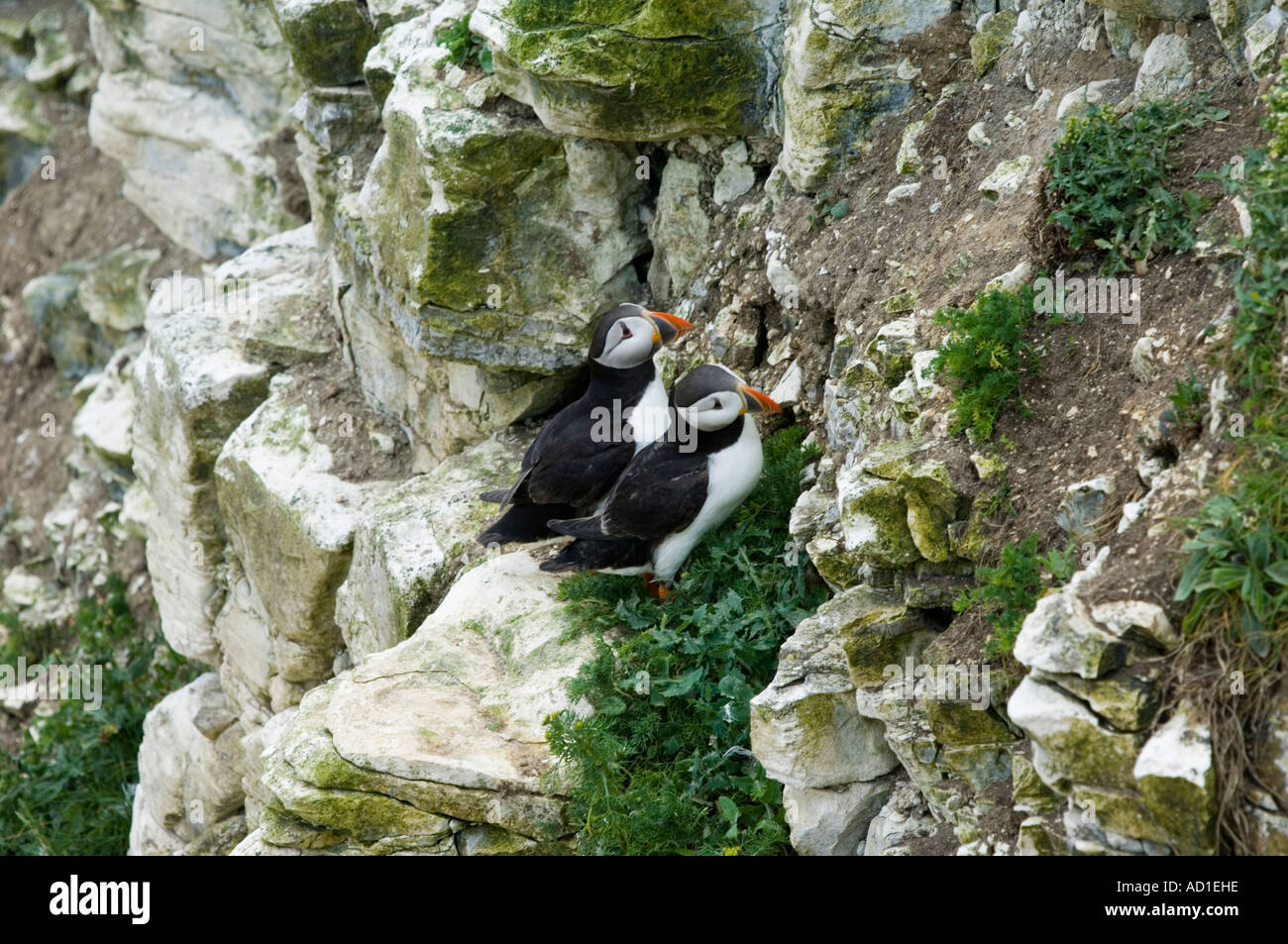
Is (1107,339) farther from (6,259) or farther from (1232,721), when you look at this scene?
(6,259)

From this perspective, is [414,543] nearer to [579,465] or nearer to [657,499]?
[579,465]

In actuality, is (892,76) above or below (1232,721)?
above

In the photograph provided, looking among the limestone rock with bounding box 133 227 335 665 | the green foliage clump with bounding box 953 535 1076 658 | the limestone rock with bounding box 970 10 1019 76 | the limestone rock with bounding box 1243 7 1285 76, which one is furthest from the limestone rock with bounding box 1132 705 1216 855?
the limestone rock with bounding box 133 227 335 665

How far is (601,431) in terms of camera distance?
25.9ft

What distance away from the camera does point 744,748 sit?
6273 mm

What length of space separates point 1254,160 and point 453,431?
21.0ft

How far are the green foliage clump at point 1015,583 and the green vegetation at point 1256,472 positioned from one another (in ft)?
1.87

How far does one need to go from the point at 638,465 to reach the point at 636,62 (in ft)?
8.77

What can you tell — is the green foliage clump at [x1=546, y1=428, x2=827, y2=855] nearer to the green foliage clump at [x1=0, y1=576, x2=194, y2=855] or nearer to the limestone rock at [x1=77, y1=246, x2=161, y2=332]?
Answer: the green foliage clump at [x1=0, y1=576, x2=194, y2=855]

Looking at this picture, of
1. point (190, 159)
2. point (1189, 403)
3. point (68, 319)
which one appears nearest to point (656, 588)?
point (1189, 403)

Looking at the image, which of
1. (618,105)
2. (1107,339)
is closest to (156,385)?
(618,105)

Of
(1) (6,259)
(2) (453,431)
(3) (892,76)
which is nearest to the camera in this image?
(3) (892,76)

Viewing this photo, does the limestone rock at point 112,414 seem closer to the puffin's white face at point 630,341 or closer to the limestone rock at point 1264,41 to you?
the puffin's white face at point 630,341

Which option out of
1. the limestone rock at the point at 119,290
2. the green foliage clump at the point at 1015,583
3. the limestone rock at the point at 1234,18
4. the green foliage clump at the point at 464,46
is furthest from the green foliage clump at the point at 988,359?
the limestone rock at the point at 119,290
